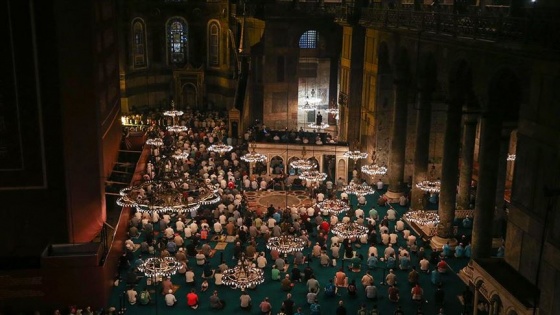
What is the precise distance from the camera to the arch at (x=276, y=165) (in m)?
34.2

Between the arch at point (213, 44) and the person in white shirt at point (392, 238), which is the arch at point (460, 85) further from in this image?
the arch at point (213, 44)

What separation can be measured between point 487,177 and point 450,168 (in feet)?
10.6

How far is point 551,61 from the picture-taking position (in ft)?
50.5

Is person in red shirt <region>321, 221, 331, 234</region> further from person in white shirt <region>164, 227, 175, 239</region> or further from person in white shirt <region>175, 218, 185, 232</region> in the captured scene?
person in white shirt <region>164, 227, 175, 239</region>

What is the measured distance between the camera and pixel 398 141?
2991cm

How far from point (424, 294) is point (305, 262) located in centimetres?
455

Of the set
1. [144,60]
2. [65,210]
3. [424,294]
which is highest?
[144,60]

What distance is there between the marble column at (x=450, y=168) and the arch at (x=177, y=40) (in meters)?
27.7

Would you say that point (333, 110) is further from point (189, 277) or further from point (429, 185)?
point (189, 277)

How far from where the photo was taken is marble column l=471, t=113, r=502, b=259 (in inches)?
810

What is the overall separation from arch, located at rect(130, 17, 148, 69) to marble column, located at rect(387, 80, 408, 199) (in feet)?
74.9

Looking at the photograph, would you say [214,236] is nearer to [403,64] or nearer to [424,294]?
[424,294]

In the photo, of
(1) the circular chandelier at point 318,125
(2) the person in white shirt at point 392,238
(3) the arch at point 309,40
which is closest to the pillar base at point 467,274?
(2) the person in white shirt at point 392,238

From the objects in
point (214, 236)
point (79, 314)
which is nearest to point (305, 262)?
point (214, 236)
